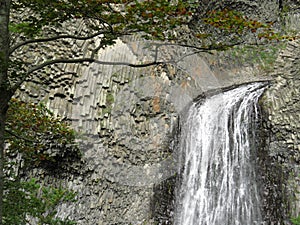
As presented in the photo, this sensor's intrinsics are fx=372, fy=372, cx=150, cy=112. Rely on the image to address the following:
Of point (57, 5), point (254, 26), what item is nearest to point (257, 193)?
point (254, 26)

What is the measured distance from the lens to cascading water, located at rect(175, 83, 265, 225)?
8.88m

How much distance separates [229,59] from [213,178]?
7577 millimetres

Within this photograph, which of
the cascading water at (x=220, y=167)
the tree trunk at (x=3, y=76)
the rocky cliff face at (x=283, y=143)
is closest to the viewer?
the tree trunk at (x=3, y=76)

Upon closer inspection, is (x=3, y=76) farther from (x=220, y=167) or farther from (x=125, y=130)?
Answer: (x=220, y=167)

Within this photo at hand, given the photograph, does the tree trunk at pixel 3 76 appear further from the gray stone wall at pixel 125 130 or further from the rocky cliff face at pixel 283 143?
the rocky cliff face at pixel 283 143

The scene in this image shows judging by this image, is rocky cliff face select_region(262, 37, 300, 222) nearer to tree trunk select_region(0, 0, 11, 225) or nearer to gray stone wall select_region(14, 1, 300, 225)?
gray stone wall select_region(14, 1, 300, 225)

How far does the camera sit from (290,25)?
15516 mm

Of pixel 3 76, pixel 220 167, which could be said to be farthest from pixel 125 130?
pixel 3 76

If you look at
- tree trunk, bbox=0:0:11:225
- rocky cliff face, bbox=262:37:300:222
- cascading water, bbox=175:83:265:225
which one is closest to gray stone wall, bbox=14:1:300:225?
rocky cliff face, bbox=262:37:300:222

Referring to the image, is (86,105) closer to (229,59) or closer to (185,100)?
(185,100)

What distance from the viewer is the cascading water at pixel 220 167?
8.88 m

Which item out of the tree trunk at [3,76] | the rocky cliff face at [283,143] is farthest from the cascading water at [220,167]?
the tree trunk at [3,76]

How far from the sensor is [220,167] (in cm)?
949

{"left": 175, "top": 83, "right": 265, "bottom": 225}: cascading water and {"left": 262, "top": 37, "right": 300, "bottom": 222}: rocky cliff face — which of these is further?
{"left": 175, "top": 83, "right": 265, "bottom": 225}: cascading water
